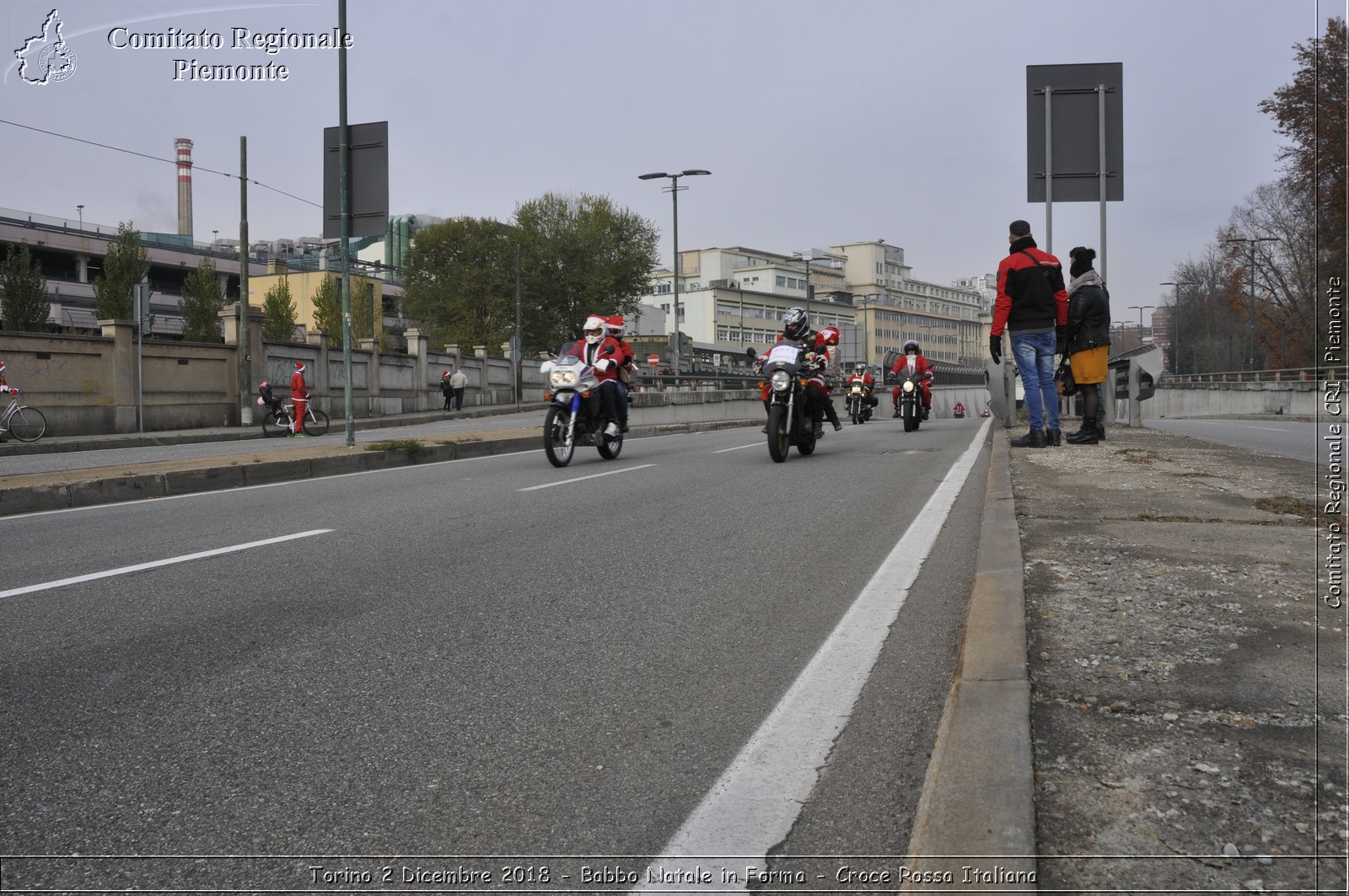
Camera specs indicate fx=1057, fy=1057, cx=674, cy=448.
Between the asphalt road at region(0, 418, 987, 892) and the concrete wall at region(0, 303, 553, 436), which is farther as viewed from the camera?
the concrete wall at region(0, 303, 553, 436)

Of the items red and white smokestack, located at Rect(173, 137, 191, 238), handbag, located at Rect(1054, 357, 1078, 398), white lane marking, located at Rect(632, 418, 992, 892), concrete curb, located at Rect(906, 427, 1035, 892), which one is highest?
red and white smokestack, located at Rect(173, 137, 191, 238)

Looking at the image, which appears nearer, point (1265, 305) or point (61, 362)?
point (61, 362)

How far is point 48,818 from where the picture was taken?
99.5 inches

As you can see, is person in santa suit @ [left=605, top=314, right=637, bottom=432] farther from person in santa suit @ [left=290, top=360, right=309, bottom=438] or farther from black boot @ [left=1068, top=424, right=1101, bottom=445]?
person in santa suit @ [left=290, top=360, right=309, bottom=438]

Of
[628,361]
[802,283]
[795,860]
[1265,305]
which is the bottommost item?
[795,860]

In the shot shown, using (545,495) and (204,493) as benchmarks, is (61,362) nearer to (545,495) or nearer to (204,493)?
(204,493)

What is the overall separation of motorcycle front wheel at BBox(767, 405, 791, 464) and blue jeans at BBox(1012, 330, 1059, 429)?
2.53 metres

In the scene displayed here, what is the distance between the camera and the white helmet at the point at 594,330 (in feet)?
41.5

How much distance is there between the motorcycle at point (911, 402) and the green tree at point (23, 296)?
40139 mm

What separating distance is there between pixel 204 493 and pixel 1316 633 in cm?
959

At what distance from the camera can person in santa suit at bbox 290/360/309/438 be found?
24906mm

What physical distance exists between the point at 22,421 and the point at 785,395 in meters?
18.1

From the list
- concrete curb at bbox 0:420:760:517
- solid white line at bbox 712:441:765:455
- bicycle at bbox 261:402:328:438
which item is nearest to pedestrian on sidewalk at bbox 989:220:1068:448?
solid white line at bbox 712:441:765:455

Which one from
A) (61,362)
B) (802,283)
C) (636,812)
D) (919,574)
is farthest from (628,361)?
(802,283)
